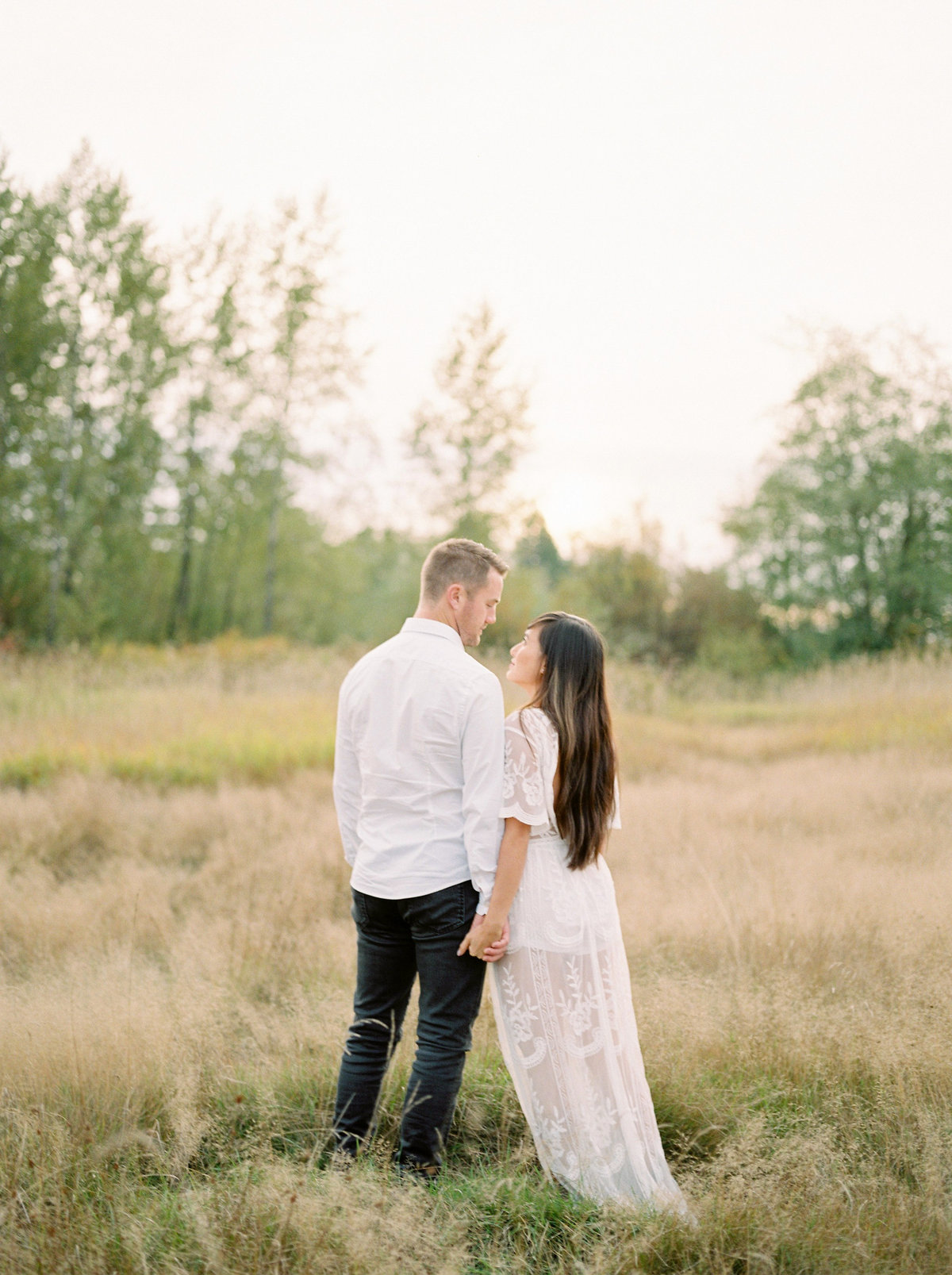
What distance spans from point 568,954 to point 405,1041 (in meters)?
1.33

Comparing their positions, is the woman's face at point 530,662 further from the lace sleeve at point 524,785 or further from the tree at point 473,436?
the tree at point 473,436

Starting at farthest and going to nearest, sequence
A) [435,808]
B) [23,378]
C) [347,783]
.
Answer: [23,378]
[347,783]
[435,808]

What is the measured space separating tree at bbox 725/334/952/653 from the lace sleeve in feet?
71.1

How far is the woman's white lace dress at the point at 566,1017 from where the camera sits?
2803mm

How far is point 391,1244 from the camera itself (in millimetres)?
2334

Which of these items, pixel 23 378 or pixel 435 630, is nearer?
pixel 435 630

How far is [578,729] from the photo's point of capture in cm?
294

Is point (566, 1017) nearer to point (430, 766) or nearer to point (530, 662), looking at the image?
point (430, 766)

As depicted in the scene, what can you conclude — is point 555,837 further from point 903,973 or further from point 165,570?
point 165,570

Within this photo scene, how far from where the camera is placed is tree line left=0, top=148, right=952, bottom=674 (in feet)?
61.7

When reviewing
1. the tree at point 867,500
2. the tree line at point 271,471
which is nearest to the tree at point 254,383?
the tree line at point 271,471

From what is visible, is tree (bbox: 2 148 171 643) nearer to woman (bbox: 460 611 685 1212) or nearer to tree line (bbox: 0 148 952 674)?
tree line (bbox: 0 148 952 674)

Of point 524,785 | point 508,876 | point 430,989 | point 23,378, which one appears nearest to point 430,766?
point 524,785

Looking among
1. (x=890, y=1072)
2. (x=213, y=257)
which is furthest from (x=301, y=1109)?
(x=213, y=257)
